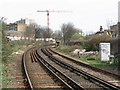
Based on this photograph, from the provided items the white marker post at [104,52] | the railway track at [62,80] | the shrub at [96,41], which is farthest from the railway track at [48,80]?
the shrub at [96,41]

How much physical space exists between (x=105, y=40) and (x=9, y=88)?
16.7m

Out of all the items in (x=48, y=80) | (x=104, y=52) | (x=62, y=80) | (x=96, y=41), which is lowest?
(x=48, y=80)

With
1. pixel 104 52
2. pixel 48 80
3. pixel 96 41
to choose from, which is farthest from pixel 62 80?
pixel 96 41

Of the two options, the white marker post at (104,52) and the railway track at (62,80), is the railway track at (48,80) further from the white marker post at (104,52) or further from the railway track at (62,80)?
the white marker post at (104,52)

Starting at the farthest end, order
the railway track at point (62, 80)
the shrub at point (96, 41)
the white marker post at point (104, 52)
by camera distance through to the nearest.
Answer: the shrub at point (96, 41), the white marker post at point (104, 52), the railway track at point (62, 80)

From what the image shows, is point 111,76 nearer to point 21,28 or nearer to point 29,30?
point 29,30

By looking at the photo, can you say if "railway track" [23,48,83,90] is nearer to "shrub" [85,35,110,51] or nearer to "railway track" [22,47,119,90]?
"railway track" [22,47,119,90]

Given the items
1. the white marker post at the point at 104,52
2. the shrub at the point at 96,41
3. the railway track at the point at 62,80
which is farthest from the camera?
the shrub at the point at 96,41

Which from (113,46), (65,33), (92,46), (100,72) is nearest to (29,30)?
(65,33)

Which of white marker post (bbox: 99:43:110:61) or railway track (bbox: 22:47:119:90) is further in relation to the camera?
white marker post (bbox: 99:43:110:61)

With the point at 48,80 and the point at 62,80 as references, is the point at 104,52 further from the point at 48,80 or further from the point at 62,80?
the point at 62,80

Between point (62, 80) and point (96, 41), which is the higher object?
point (96, 41)

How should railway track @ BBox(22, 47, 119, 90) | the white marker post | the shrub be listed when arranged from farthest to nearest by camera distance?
the shrub, the white marker post, railway track @ BBox(22, 47, 119, 90)

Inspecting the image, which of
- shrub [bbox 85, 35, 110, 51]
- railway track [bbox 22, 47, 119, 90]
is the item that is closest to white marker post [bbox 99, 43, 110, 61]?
shrub [bbox 85, 35, 110, 51]
